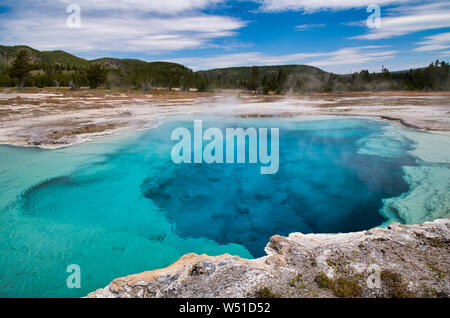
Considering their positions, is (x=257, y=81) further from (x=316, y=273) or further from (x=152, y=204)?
(x=316, y=273)

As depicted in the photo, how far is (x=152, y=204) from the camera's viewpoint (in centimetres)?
783

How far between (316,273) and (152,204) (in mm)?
5308

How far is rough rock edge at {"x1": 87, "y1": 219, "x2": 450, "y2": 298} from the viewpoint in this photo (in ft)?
11.5

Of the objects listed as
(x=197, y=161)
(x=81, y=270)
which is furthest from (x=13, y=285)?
(x=197, y=161)

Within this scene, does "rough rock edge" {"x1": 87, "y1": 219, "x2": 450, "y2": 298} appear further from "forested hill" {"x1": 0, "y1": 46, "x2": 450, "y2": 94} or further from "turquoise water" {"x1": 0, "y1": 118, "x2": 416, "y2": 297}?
"forested hill" {"x1": 0, "y1": 46, "x2": 450, "y2": 94}

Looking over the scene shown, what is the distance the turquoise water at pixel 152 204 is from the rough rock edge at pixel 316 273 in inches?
54.7

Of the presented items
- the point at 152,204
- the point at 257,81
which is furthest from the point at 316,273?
the point at 257,81

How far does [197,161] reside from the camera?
1169cm
